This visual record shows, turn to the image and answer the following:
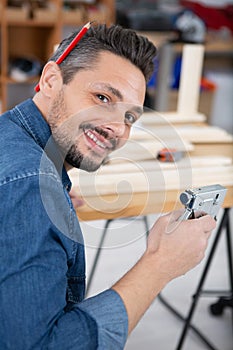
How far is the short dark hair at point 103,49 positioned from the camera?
100cm

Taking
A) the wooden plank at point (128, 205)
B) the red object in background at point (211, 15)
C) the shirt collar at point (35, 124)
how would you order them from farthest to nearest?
the red object in background at point (211, 15) < the wooden plank at point (128, 205) < the shirt collar at point (35, 124)

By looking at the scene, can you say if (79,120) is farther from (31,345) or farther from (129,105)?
(31,345)

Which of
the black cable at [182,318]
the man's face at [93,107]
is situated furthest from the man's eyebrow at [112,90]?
the black cable at [182,318]

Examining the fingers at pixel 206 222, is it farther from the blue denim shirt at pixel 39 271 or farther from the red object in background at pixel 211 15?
the red object in background at pixel 211 15

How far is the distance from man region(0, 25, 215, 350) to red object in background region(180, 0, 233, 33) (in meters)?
3.40

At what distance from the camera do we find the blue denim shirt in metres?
0.72

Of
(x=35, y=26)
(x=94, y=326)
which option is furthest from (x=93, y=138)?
(x=35, y=26)

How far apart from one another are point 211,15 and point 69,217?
3830mm

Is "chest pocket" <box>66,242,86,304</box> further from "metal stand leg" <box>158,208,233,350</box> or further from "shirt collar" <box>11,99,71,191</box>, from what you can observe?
"metal stand leg" <box>158,208,233,350</box>

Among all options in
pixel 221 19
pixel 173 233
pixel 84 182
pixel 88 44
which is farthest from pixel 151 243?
pixel 221 19

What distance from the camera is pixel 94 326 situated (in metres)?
0.79

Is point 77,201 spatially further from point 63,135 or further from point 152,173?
point 63,135

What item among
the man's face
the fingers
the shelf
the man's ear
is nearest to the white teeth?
the man's face

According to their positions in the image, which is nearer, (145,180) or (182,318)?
(145,180)
